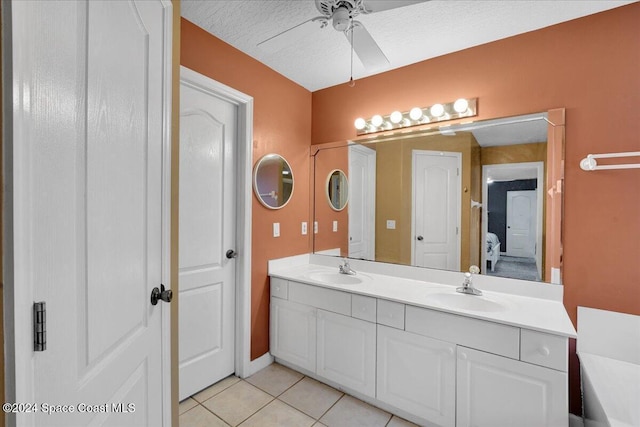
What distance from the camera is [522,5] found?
1619mm

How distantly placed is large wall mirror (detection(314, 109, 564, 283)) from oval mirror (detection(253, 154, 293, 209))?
0.46m

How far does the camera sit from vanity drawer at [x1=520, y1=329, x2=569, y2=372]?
130 centimetres

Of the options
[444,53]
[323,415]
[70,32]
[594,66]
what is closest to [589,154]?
[594,66]

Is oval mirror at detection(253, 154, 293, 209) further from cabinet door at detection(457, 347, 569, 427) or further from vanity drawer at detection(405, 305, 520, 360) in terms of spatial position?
cabinet door at detection(457, 347, 569, 427)

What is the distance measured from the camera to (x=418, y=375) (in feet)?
5.49

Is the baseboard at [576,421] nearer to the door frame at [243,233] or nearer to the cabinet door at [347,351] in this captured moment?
the cabinet door at [347,351]

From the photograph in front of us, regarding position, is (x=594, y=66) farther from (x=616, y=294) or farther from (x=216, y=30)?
(x=216, y=30)

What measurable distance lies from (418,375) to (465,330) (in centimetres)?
41

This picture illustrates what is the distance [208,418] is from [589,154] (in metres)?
2.78

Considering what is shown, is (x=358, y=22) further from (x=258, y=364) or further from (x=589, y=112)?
(x=258, y=364)

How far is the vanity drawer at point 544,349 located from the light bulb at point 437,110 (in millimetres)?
1503

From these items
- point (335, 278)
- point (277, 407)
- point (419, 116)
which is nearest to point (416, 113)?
point (419, 116)

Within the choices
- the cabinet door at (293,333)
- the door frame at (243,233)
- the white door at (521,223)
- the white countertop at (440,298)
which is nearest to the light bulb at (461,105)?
the white door at (521,223)

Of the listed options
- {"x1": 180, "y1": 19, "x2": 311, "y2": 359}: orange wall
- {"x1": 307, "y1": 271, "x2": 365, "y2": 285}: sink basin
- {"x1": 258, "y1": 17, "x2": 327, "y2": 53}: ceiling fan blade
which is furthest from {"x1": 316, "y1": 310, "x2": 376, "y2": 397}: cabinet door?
{"x1": 258, "y1": 17, "x2": 327, "y2": 53}: ceiling fan blade
